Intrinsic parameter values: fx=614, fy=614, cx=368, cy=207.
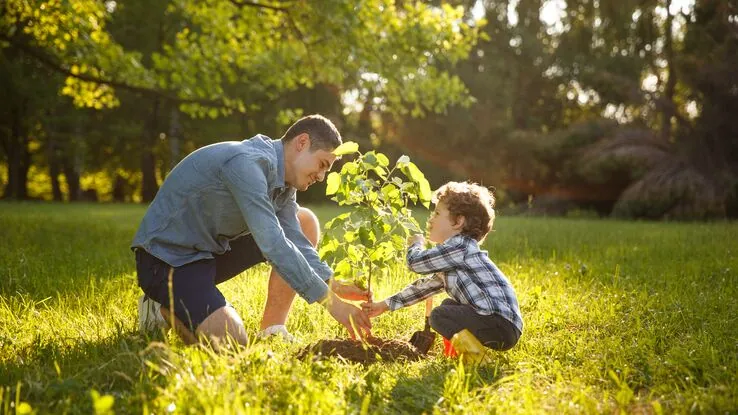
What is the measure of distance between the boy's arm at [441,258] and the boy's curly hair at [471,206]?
0.14 meters

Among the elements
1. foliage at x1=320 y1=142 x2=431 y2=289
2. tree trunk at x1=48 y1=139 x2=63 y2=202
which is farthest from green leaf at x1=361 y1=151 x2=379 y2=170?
tree trunk at x1=48 y1=139 x2=63 y2=202

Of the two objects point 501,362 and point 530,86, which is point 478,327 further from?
point 530,86

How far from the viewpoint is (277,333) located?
3.76 meters

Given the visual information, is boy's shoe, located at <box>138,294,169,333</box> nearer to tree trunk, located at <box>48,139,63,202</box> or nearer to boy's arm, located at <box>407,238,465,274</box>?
boy's arm, located at <box>407,238,465,274</box>

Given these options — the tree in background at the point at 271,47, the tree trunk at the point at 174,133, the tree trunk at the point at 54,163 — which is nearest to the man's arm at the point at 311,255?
the tree in background at the point at 271,47

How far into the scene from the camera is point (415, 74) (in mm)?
10039

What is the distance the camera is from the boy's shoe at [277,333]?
3.72 meters

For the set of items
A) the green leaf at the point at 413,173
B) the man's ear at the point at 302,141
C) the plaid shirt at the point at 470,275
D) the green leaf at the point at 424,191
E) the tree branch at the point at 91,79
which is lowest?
the plaid shirt at the point at 470,275

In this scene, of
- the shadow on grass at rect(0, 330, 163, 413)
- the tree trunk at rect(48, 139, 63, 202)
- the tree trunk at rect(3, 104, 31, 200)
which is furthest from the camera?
the tree trunk at rect(48, 139, 63, 202)

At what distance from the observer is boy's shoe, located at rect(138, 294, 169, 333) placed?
3797mm

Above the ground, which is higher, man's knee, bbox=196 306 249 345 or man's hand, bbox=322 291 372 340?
man's hand, bbox=322 291 372 340

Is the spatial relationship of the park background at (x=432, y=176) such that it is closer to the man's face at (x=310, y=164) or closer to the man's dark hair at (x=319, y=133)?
the man's face at (x=310, y=164)

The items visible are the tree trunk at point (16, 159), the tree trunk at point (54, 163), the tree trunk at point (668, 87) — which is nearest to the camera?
the tree trunk at point (668, 87)

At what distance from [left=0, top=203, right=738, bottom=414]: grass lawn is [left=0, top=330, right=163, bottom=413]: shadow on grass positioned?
0.03 ft
